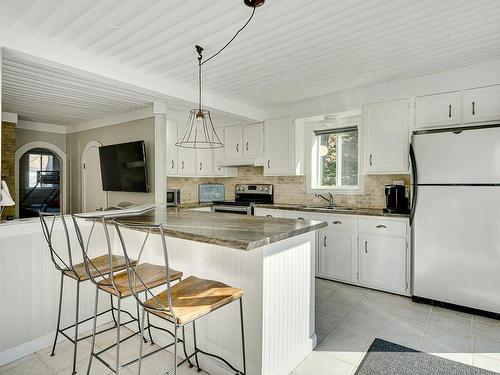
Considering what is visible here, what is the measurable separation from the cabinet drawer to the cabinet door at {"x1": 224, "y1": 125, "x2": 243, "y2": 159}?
2.28 metres

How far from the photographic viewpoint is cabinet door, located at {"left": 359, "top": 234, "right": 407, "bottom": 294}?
3.40 metres

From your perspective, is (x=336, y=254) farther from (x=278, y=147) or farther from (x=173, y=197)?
(x=173, y=197)

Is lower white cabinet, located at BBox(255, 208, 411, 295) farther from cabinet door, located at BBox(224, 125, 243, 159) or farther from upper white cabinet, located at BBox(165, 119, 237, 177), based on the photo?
upper white cabinet, located at BBox(165, 119, 237, 177)

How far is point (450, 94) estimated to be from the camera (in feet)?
10.6

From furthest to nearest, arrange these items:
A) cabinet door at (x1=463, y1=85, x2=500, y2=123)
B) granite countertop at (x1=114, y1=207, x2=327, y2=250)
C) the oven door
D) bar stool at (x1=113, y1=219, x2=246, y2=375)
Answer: the oven door → cabinet door at (x1=463, y1=85, x2=500, y2=123) → granite countertop at (x1=114, y1=207, x2=327, y2=250) → bar stool at (x1=113, y1=219, x2=246, y2=375)

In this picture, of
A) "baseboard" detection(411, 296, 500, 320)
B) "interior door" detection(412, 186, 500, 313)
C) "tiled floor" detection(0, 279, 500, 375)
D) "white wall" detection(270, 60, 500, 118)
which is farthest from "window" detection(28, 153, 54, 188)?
"baseboard" detection(411, 296, 500, 320)

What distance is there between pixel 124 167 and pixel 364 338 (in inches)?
149

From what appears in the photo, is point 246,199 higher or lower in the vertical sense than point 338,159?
lower

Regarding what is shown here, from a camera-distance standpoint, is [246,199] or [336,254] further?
[246,199]

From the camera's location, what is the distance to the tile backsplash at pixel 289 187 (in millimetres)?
4051

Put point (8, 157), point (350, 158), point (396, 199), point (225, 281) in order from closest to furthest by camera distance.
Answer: point (225, 281) → point (396, 199) → point (350, 158) → point (8, 157)

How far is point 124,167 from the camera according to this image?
459 cm

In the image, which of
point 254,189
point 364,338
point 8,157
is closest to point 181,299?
point 364,338

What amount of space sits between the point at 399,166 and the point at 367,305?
5.18ft
